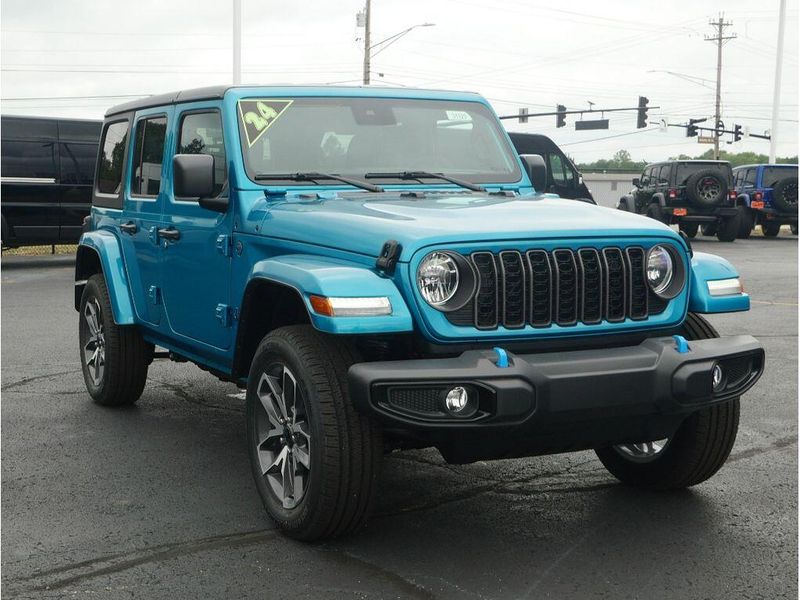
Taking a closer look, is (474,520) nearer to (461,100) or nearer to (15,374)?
(461,100)

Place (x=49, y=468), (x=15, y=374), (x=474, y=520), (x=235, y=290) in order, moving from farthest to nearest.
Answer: (x=15, y=374), (x=49, y=468), (x=235, y=290), (x=474, y=520)

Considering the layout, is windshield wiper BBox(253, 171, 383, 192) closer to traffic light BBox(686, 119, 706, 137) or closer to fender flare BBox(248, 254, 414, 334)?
fender flare BBox(248, 254, 414, 334)

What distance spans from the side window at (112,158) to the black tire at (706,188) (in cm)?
2031

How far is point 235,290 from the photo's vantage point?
5211 millimetres

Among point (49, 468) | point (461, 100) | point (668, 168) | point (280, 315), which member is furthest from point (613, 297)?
point (668, 168)

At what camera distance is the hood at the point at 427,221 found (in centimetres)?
426

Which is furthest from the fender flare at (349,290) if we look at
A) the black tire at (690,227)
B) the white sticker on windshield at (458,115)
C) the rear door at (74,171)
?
the black tire at (690,227)

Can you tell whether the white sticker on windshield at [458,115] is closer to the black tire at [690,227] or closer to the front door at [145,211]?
the front door at [145,211]

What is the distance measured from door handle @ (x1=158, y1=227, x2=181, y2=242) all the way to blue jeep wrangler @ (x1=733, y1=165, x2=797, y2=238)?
23.4 m

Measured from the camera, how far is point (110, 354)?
A: 682cm

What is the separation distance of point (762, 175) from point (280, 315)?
82.8 ft

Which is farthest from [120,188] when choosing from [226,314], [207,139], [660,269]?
[660,269]

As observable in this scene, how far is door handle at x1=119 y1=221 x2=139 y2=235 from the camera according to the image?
21.4ft

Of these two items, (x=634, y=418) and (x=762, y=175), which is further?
(x=762, y=175)
